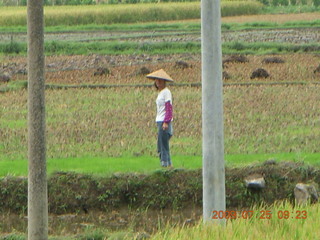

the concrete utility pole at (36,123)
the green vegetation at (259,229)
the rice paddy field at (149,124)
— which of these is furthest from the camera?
the rice paddy field at (149,124)

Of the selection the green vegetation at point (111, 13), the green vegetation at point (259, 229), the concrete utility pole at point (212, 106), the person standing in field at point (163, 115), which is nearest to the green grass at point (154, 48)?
the green vegetation at point (111, 13)

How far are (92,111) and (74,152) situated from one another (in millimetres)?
2398

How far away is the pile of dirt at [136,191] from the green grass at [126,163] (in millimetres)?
128

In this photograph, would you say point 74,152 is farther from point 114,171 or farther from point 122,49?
point 122,49

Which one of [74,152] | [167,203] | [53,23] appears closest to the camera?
[167,203]

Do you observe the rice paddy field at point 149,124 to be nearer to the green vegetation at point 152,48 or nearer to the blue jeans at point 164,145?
the green vegetation at point 152,48

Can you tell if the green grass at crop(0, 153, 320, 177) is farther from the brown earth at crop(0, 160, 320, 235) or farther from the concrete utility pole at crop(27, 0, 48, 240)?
the concrete utility pole at crop(27, 0, 48, 240)

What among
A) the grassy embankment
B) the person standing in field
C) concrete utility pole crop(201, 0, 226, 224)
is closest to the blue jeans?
the person standing in field

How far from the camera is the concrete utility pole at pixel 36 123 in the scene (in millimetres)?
4766

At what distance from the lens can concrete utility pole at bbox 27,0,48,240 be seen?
4.77m

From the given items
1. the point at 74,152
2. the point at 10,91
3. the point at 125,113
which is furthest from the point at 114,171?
the point at 10,91

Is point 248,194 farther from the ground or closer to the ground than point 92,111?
closer to the ground

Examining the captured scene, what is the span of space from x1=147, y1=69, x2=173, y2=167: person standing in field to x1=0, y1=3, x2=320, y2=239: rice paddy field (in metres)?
0.20

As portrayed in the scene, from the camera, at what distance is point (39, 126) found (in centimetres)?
484
